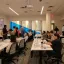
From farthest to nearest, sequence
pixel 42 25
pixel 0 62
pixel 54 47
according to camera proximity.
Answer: pixel 42 25 < pixel 54 47 < pixel 0 62

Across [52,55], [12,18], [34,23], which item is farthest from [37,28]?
[52,55]

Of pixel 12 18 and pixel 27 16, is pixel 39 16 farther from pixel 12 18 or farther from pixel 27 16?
pixel 12 18

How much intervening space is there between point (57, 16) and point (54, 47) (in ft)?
46.5

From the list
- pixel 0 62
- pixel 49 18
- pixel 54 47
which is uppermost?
pixel 49 18

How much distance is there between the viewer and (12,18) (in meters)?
19.4

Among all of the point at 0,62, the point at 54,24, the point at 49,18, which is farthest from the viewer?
the point at 54,24

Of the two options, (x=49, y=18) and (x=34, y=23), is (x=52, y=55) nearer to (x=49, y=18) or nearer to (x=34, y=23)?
(x=49, y=18)

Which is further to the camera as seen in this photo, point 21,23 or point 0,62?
point 21,23

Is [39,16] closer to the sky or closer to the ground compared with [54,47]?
closer to the sky

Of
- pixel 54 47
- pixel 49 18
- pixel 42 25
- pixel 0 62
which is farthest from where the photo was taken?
pixel 42 25

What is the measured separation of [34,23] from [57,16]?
324cm

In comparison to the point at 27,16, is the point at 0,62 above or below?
below

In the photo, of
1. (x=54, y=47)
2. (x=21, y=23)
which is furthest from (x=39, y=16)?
(x=54, y=47)

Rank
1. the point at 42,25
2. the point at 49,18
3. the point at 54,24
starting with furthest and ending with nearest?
the point at 42,25, the point at 54,24, the point at 49,18
